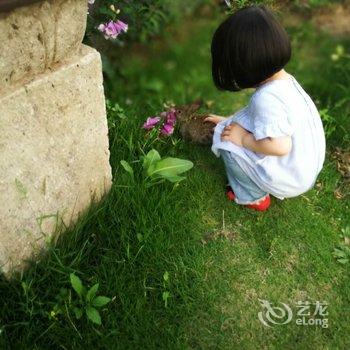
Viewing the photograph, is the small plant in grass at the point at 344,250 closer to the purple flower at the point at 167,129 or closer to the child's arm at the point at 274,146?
the child's arm at the point at 274,146

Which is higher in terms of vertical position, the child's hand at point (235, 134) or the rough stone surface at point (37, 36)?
the rough stone surface at point (37, 36)

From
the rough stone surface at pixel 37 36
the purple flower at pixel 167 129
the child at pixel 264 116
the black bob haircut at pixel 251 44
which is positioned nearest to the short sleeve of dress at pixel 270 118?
the child at pixel 264 116

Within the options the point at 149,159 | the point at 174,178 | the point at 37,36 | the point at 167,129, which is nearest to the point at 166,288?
the point at 174,178

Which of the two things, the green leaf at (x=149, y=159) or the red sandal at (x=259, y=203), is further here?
the red sandal at (x=259, y=203)

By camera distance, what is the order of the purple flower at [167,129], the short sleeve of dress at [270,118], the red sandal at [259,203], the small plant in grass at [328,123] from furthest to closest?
the small plant in grass at [328,123] < the purple flower at [167,129] < the red sandal at [259,203] < the short sleeve of dress at [270,118]

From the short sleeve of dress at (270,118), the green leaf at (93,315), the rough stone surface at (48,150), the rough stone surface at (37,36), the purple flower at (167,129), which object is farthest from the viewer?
the purple flower at (167,129)

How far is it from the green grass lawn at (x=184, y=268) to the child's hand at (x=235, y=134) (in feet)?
1.17

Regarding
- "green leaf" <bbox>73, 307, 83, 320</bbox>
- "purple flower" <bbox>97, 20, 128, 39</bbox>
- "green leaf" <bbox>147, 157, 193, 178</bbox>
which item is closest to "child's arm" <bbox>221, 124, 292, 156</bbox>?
"green leaf" <bbox>147, 157, 193, 178</bbox>

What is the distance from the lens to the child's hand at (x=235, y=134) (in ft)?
7.29

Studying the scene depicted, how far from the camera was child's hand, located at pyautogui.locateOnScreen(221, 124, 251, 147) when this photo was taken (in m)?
2.22

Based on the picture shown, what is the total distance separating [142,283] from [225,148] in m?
0.69

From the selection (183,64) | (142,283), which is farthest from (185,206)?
(183,64)

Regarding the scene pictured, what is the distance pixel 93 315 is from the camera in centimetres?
188

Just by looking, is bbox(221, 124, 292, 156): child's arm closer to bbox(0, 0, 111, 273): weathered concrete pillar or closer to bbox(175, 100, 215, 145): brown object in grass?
bbox(175, 100, 215, 145): brown object in grass
